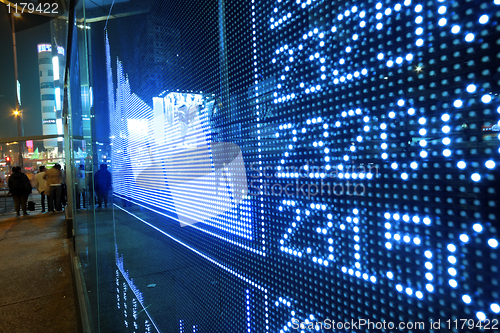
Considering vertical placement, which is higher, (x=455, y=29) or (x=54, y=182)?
(x=455, y=29)

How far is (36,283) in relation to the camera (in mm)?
3963

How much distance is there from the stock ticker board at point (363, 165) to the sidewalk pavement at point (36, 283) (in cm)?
321

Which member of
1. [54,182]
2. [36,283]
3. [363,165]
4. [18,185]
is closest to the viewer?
[363,165]

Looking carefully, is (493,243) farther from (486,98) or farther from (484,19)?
(484,19)

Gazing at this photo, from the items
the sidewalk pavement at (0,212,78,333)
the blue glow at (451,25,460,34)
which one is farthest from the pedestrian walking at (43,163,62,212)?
the blue glow at (451,25,460,34)

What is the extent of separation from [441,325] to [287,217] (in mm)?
438

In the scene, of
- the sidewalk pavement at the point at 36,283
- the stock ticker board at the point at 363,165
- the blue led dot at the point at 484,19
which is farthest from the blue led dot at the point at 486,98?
the sidewalk pavement at the point at 36,283

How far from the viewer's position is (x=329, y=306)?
0.68 m

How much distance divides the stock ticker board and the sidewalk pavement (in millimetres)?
3214

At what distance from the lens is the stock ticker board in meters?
0.44

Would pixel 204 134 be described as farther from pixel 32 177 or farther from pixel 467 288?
pixel 32 177

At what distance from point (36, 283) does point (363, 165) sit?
16.9 feet

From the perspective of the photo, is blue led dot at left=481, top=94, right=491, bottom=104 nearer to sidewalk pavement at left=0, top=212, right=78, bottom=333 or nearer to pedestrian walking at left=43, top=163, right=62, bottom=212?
sidewalk pavement at left=0, top=212, right=78, bottom=333

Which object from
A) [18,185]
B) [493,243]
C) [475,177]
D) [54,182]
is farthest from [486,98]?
[18,185]
